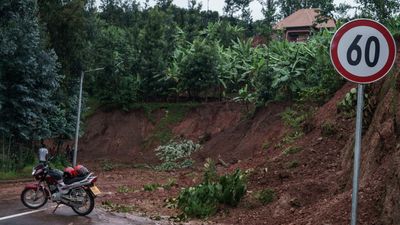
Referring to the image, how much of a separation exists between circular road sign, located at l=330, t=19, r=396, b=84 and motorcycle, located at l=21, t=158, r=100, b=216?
26.7 feet

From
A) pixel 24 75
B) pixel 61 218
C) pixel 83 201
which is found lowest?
pixel 61 218

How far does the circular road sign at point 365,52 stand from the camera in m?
Answer: 5.36

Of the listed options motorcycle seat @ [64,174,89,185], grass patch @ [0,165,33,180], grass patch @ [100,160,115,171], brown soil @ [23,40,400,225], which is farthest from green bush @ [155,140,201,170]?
motorcycle seat @ [64,174,89,185]

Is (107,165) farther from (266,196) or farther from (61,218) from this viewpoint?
(266,196)

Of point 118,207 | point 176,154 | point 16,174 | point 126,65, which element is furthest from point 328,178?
point 126,65

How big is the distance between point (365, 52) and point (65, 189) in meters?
8.79

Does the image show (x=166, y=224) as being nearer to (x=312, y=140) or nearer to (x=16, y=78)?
(x=312, y=140)

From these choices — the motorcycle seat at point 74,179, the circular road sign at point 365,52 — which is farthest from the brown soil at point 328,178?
the circular road sign at point 365,52

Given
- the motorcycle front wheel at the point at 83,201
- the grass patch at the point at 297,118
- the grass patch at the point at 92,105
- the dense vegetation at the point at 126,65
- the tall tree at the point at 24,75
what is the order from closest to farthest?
1. the motorcycle front wheel at the point at 83,201
2. the grass patch at the point at 297,118
3. the tall tree at the point at 24,75
4. the dense vegetation at the point at 126,65
5. the grass patch at the point at 92,105

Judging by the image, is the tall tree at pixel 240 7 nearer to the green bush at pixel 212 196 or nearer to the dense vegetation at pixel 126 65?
the dense vegetation at pixel 126 65

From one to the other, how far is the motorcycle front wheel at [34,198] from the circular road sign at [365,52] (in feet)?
31.4

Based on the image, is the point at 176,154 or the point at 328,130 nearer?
the point at 328,130

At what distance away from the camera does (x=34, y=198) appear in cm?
1294

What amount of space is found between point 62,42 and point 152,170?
9.58m
